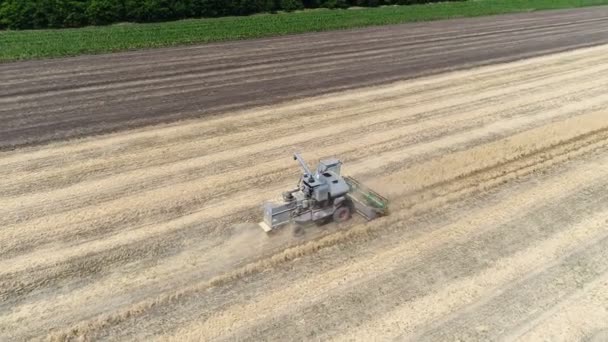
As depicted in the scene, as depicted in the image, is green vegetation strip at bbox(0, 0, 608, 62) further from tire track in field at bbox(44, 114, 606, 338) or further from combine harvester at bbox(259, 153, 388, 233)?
tire track in field at bbox(44, 114, 606, 338)

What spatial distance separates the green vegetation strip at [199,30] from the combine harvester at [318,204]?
20007mm

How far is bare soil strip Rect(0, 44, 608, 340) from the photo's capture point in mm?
8438

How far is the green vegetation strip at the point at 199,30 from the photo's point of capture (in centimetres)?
2564

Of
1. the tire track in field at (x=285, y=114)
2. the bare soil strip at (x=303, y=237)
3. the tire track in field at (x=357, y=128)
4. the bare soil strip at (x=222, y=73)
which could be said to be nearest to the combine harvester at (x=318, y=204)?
the bare soil strip at (x=303, y=237)

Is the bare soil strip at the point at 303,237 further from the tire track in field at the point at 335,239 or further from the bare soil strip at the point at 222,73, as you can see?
the bare soil strip at the point at 222,73

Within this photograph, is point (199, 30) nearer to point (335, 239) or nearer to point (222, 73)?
point (222, 73)

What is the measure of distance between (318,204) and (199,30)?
23955 millimetres

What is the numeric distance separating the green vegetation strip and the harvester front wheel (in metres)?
20.5

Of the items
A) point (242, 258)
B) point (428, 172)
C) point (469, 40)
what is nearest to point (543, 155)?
point (428, 172)

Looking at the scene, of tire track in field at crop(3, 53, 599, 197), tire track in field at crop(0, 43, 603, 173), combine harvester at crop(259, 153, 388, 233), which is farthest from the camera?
tire track in field at crop(0, 43, 603, 173)

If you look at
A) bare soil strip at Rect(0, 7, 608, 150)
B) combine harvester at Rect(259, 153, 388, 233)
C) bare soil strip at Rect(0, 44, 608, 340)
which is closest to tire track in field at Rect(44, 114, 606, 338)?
bare soil strip at Rect(0, 44, 608, 340)

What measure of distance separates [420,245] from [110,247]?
7067 mm

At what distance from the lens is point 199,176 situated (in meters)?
13.1

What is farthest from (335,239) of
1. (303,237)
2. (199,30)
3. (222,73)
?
(199,30)
